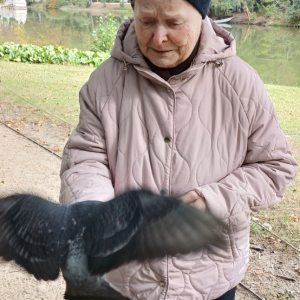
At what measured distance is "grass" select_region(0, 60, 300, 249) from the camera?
3.24m

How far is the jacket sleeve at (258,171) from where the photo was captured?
1.22m

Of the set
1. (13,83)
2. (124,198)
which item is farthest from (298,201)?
(13,83)

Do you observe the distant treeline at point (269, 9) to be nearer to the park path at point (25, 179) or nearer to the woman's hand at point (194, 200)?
the park path at point (25, 179)

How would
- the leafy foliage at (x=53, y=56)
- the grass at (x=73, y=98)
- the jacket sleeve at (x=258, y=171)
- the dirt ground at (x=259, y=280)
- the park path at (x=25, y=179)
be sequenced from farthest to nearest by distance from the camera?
the leafy foliage at (x=53, y=56) → the grass at (x=73, y=98) → the park path at (x=25, y=179) → the dirt ground at (x=259, y=280) → the jacket sleeve at (x=258, y=171)

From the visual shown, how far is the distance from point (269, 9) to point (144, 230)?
46.6 ft

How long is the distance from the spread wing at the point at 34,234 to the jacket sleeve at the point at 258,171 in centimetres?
51

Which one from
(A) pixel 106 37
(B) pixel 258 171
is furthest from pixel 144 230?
(A) pixel 106 37

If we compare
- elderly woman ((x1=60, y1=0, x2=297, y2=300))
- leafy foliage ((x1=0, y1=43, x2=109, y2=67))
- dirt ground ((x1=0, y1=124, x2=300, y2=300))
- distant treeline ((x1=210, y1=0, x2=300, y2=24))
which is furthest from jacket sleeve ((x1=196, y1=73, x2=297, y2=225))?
distant treeline ((x1=210, y1=0, x2=300, y2=24))

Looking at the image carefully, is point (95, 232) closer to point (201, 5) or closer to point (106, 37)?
point (201, 5)

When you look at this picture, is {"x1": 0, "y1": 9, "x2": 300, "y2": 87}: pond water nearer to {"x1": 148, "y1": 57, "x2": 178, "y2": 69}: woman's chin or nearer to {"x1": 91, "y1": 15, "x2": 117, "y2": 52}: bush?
{"x1": 91, "y1": 15, "x2": 117, "y2": 52}: bush

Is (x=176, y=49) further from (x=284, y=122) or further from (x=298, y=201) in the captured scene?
(x=284, y=122)

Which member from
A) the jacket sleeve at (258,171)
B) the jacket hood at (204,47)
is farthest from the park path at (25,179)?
the jacket hood at (204,47)

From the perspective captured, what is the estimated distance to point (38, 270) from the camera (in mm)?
1245

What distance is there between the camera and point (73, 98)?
21.6 feet
